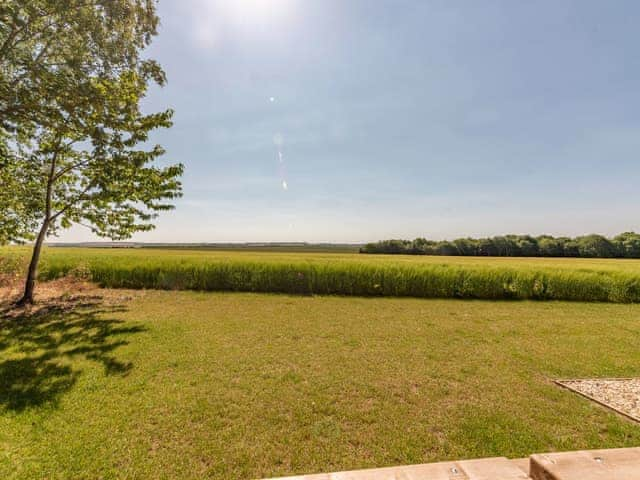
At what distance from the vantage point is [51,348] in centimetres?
577

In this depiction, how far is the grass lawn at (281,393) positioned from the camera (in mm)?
2992

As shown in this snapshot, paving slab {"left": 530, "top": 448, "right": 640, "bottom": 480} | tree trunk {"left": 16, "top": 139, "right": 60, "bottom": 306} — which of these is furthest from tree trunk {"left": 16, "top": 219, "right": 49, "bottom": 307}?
paving slab {"left": 530, "top": 448, "right": 640, "bottom": 480}

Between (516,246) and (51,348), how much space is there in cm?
5727

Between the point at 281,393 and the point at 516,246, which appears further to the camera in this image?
the point at 516,246

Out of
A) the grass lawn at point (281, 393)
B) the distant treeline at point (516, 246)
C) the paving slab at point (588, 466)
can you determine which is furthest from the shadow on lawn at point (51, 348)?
the distant treeline at point (516, 246)

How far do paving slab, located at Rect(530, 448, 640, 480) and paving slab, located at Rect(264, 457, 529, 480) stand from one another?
165 mm

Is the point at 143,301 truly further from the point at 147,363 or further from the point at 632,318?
the point at 632,318

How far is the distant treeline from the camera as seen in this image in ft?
134

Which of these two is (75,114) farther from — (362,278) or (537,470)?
(362,278)

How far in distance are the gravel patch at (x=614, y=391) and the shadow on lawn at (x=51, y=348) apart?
28.7 ft

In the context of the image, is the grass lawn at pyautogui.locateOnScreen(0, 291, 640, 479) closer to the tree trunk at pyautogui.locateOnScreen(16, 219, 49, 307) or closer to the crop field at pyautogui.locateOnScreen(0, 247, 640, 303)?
the tree trunk at pyautogui.locateOnScreen(16, 219, 49, 307)

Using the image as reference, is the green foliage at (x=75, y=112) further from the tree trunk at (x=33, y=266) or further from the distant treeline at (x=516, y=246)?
the distant treeline at (x=516, y=246)

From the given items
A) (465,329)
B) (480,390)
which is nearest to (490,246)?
(465,329)

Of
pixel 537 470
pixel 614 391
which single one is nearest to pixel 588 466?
pixel 537 470
